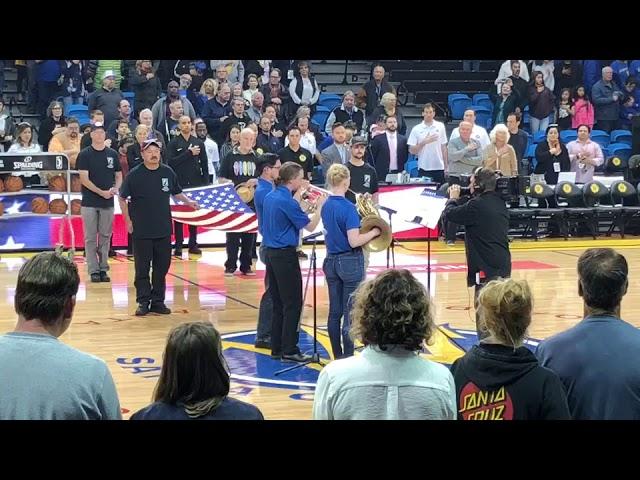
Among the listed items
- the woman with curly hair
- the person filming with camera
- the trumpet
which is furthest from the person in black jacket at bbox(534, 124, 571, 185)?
the woman with curly hair

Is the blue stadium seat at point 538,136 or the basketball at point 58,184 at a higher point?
the blue stadium seat at point 538,136

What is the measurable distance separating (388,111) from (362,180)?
24.1 ft

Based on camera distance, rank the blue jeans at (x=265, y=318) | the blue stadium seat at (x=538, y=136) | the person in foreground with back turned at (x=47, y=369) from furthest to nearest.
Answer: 1. the blue stadium seat at (x=538, y=136)
2. the blue jeans at (x=265, y=318)
3. the person in foreground with back turned at (x=47, y=369)

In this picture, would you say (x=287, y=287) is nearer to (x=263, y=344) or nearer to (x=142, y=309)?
(x=263, y=344)

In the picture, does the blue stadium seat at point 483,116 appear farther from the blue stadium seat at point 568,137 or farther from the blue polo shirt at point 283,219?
the blue polo shirt at point 283,219

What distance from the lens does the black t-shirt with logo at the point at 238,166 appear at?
15.1 meters

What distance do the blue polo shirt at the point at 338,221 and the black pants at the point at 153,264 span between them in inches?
126

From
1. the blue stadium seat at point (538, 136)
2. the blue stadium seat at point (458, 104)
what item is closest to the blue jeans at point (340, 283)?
the blue stadium seat at point (538, 136)

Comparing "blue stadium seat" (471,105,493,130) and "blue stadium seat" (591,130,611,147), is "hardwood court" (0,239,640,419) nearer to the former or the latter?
"blue stadium seat" (591,130,611,147)

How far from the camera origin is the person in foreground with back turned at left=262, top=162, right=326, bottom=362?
388 inches

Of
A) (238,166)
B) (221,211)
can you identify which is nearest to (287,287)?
(221,211)

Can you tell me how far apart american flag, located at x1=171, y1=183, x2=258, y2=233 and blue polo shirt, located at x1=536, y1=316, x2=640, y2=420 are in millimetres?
10066

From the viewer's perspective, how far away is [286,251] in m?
9.95
